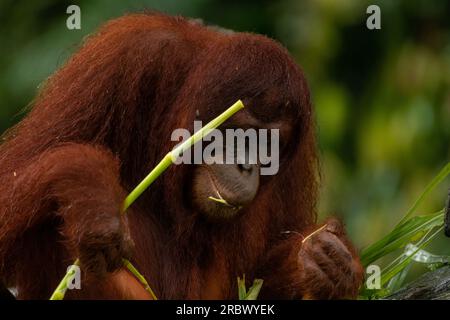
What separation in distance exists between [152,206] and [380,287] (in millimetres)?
1127

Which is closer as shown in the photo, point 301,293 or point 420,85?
point 301,293

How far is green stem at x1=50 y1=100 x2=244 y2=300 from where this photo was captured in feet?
14.6

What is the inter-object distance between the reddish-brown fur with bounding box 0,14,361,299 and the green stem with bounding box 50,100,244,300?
0.11m

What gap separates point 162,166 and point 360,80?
4.50 metres

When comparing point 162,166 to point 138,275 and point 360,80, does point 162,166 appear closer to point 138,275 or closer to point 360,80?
point 138,275

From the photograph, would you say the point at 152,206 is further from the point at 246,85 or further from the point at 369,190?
the point at 369,190

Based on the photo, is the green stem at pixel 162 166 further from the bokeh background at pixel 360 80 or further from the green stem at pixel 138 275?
the bokeh background at pixel 360 80

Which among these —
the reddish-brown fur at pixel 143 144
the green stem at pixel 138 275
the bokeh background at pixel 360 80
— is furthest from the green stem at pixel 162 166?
the bokeh background at pixel 360 80

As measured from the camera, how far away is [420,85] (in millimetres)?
8492

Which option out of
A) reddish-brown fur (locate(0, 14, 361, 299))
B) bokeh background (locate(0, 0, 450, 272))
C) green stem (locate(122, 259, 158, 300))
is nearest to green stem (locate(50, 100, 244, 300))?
green stem (locate(122, 259, 158, 300))

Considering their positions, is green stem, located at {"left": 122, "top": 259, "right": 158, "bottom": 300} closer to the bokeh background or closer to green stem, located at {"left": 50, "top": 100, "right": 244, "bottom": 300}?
green stem, located at {"left": 50, "top": 100, "right": 244, "bottom": 300}

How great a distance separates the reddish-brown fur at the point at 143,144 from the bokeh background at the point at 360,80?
2852mm
